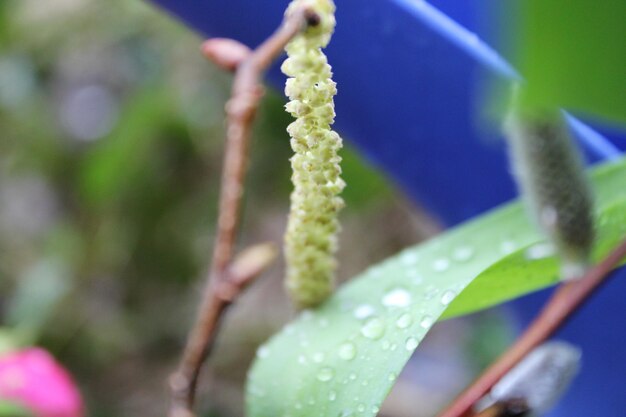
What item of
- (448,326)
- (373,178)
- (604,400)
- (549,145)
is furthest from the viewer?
(448,326)

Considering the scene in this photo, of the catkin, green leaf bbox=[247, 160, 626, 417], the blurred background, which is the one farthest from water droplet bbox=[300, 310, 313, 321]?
the blurred background

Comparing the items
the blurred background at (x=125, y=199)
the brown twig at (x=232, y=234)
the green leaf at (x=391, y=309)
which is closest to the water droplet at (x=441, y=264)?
the green leaf at (x=391, y=309)

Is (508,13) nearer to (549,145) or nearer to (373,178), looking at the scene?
(549,145)

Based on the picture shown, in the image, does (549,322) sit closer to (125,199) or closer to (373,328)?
(373,328)

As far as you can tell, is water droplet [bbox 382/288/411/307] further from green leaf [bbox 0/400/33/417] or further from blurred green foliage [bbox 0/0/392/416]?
blurred green foliage [bbox 0/0/392/416]

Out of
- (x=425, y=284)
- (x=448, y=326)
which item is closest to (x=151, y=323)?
(x=448, y=326)

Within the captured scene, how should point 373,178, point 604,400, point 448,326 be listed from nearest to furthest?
point 604,400 → point 373,178 → point 448,326
